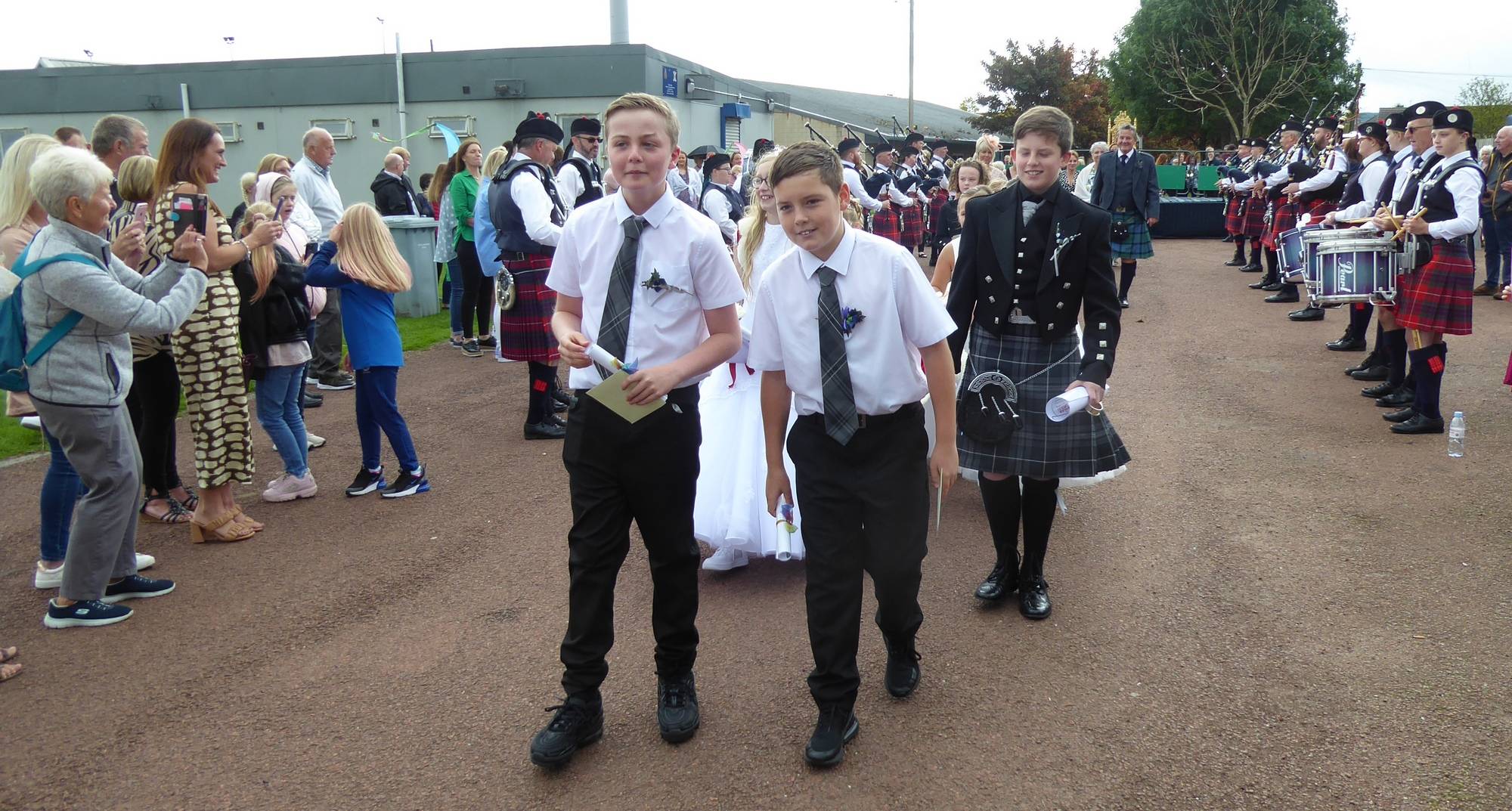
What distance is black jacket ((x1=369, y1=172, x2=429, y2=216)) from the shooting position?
1176cm

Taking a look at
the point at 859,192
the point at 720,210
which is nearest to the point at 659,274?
the point at 720,210

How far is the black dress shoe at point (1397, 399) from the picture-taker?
24.0ft

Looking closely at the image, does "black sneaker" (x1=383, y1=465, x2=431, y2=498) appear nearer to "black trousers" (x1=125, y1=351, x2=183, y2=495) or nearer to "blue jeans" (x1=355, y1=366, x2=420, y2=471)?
"blue jeans" (x1=355, y1=366, x2=420, y2=471)

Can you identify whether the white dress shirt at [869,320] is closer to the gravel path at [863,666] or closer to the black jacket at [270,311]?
the gravel path at [863,666]

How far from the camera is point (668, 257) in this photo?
121 inches

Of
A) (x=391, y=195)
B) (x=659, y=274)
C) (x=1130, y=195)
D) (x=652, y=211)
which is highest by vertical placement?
(x=391, y=195)

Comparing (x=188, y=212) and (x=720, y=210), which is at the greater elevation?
(x=720, y=210)

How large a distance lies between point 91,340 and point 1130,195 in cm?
1102

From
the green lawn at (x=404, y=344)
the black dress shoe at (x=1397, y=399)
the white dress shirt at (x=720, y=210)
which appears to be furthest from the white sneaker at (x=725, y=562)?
the white dress shirt at (x=720, y=210)

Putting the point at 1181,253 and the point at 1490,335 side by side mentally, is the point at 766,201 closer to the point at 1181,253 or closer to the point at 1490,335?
the point at 1490,335

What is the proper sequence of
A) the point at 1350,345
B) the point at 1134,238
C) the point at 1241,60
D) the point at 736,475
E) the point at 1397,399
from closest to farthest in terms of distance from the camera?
the point at 736,475, the point at 1397,399, the point at 1350,345, the point at 1134,238, the point at 1241,60

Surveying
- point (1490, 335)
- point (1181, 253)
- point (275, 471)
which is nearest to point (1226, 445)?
point (1490, 335)

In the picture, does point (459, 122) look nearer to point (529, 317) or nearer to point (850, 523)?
point (529, 317)

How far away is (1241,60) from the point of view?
125 feet
